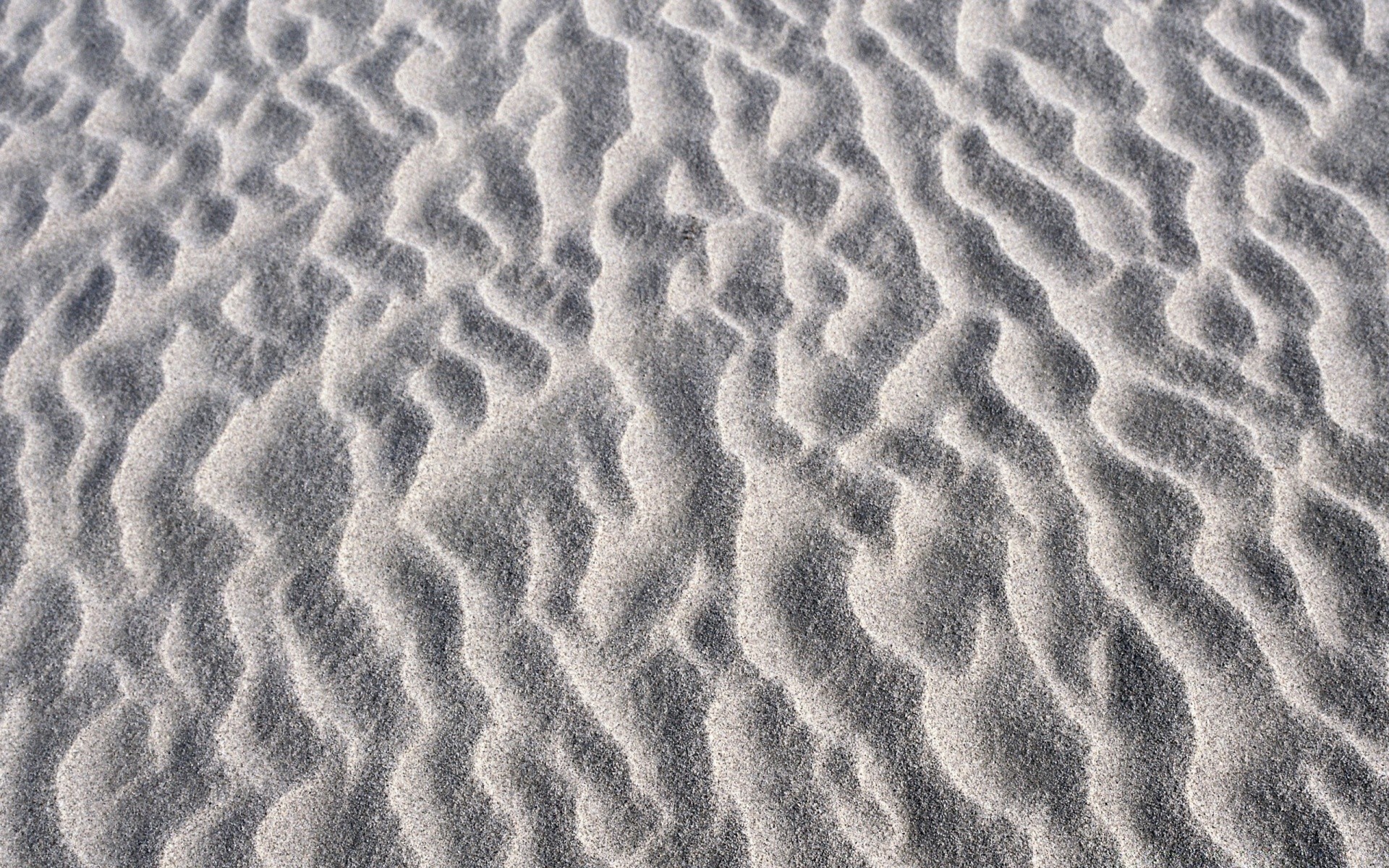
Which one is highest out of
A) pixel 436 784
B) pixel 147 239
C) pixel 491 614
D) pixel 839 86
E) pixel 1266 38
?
pixel 1266 38

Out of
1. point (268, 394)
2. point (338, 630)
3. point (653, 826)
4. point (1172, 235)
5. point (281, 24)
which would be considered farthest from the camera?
point (281, 24)

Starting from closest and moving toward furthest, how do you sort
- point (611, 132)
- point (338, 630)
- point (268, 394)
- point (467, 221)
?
point (338, 630)
point (268, 394)
point (467, 221)
point (611, 132)

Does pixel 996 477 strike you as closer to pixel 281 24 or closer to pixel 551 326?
pixel 551 326

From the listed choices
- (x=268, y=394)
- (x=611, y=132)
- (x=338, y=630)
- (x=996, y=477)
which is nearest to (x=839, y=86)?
(x=611, y=132)

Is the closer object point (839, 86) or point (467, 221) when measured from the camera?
point (467, 221)

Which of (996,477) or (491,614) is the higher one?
(996,477)

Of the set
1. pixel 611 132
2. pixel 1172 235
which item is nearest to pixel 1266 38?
pixel 1172 235
